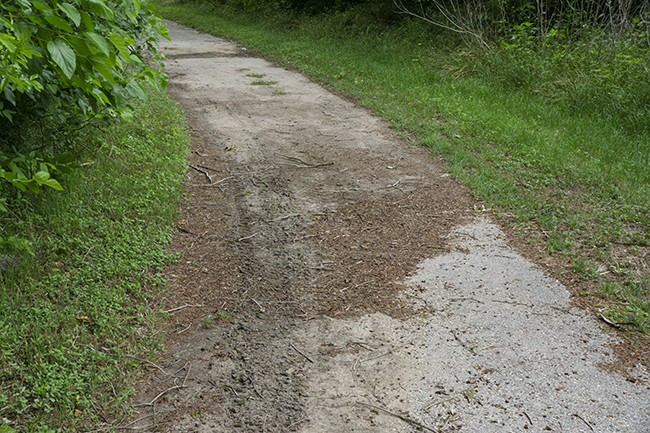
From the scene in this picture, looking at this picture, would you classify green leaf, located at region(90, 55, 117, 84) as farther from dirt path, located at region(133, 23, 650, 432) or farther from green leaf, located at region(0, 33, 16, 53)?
dirt path, located at region(133, 23, 650, 432)

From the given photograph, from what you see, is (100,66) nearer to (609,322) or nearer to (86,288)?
(86,288)

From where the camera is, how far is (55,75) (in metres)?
3.23

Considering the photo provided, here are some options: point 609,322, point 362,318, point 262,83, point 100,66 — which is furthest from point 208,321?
point 262,83

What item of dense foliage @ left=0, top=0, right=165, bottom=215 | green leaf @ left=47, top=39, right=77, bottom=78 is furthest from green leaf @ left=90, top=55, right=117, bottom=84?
green leaf @ left=47, top=39, right=77, bottom=78

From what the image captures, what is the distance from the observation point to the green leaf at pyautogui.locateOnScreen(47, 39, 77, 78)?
2.15 metres

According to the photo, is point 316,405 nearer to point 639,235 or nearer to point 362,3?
point 639,235

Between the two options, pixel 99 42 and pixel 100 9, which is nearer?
pixel 99 42

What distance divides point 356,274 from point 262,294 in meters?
0.68

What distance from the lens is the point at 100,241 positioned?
3.95 metres

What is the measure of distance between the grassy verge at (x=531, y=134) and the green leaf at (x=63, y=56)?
128 inches

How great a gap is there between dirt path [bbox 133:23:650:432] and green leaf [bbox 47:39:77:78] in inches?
62.7

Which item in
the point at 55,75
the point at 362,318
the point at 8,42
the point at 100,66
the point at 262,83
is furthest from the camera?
the point at 262,83

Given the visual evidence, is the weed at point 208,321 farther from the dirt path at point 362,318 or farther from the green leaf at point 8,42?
the green leaf at point 8,42

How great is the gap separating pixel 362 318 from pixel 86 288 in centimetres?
175
